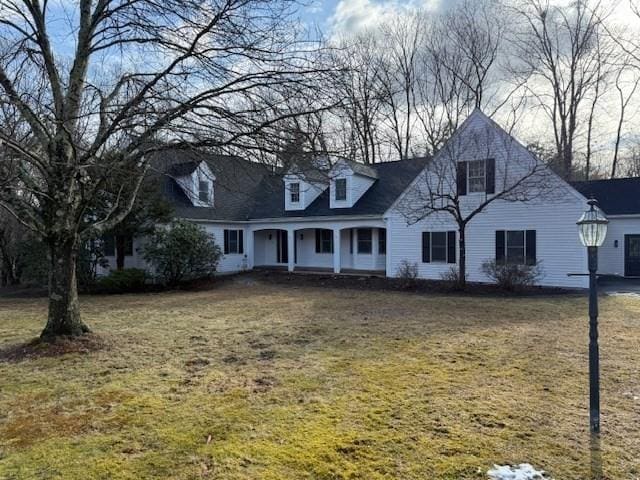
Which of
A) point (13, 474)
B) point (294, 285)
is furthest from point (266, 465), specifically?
Result: point (294, 285)

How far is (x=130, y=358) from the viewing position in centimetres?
644

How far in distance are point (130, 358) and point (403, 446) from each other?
14.8 ft

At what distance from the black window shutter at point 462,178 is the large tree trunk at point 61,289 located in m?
13.0

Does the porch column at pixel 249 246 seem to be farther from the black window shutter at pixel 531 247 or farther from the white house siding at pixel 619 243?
the white house siding at pixel 619 243

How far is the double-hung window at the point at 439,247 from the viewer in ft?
54.2

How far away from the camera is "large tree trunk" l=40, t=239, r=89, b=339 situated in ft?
22.9

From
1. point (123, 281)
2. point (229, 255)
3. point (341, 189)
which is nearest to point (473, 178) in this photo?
point (341, 189)

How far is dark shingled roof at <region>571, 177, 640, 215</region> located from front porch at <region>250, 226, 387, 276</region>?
9.48 metres

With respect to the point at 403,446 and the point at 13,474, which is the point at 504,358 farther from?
the point at 13,474

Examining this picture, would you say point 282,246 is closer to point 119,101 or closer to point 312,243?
point 312,243

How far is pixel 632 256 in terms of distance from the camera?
1842 centimetres

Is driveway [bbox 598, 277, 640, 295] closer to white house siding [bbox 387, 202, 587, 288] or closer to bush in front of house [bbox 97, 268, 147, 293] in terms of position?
white house siding [bbox 387, 202, 587, 288]

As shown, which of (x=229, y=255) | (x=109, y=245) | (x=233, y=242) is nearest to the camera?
(x=109, y=245)

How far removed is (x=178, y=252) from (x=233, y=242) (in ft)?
18.8
